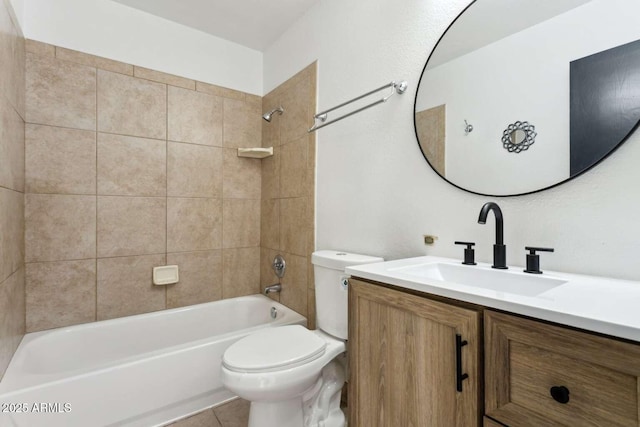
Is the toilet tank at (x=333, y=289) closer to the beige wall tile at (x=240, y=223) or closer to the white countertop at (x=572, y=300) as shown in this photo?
the white countertop at (x=572, y=300)

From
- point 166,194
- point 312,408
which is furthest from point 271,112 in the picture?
point 312,408

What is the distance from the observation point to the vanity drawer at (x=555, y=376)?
0.48 metres

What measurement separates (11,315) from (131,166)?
1.02 m

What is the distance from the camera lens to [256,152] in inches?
92.7

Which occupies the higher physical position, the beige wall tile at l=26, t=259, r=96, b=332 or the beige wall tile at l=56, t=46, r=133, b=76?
the beige wall tile at l=56, t=46, r=133, b=76

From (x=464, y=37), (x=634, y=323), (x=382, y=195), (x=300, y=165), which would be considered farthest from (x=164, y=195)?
(x=634, y=323)

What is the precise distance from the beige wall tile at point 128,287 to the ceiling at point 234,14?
168 cm

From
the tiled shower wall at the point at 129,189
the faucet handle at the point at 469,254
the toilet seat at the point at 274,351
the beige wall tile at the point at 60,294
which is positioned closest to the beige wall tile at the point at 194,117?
the tiled shower wall at the point at 129,189

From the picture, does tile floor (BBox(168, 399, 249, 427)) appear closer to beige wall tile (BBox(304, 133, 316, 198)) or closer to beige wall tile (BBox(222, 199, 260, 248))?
beige wall tile (BBox(222, 199, 260, 248))

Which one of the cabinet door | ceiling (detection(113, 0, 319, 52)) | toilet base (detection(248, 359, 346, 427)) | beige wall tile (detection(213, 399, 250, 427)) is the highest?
ceiling (detection(113, 0, 319, 52))

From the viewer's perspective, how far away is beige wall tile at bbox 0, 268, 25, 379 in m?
1.26

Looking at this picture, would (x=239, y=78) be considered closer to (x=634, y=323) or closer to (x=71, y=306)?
(x=71, y=306)

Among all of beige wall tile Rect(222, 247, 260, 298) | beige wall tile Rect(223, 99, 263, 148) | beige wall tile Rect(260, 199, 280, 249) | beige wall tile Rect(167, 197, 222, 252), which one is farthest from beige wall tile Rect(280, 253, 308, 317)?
beige wall tile Rect(223, 99, 263, 148)

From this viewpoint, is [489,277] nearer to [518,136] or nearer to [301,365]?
[518,136]
